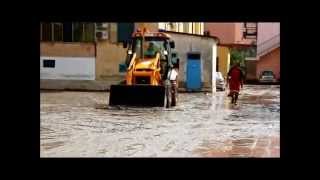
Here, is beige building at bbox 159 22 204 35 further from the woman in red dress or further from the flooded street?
the flooded street

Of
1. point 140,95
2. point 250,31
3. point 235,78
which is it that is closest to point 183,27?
point 250,31

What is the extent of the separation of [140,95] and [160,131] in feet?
13.0

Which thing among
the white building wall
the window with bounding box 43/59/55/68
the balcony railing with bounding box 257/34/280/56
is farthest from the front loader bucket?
the balcony railing with bounding box 257/34/280/56

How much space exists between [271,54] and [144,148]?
26.9 m

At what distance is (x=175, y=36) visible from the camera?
968 inches

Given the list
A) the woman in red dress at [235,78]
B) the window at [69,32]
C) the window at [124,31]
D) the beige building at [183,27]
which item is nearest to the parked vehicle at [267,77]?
the beige building at [183,27]

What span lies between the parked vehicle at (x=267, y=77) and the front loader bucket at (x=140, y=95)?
18.6m

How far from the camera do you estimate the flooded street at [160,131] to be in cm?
866

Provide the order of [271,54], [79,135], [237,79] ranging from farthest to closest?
[271,54] < [237,79] < [79,135]

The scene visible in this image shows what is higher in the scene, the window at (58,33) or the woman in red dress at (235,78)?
the window at (58,33)

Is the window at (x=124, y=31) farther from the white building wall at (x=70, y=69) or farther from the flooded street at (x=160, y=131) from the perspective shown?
the flooded street at (x=160, y=131)
